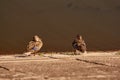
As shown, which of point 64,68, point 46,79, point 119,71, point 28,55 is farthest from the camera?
point 28,55

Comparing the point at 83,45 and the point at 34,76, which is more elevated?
the point at 83,45

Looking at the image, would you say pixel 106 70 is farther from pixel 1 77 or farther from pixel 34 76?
pixel 1 77

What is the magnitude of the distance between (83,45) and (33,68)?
14.6 ft

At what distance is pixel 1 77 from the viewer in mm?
6402

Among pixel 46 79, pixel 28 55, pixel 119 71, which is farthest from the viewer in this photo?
pixel 28 55

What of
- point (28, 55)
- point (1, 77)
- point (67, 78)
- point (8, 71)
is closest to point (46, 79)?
point (67, 78)

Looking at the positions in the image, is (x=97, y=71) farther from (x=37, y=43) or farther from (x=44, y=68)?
(x=37, y=43)

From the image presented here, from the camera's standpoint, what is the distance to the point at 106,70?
288 inches

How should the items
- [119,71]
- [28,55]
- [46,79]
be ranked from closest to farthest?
[46,79]
[119,71]
[28,55]

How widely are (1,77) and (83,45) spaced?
5783 millimetres

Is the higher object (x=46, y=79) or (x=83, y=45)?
(x=83, y=45)

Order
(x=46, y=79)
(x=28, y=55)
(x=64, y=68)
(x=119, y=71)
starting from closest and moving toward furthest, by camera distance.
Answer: (x=46, y=79) < (x=119, y=71) < (x=64, y=68) < (x=28, y=55)

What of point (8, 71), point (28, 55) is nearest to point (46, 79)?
point (8, 71)

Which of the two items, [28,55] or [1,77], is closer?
[1,77]
